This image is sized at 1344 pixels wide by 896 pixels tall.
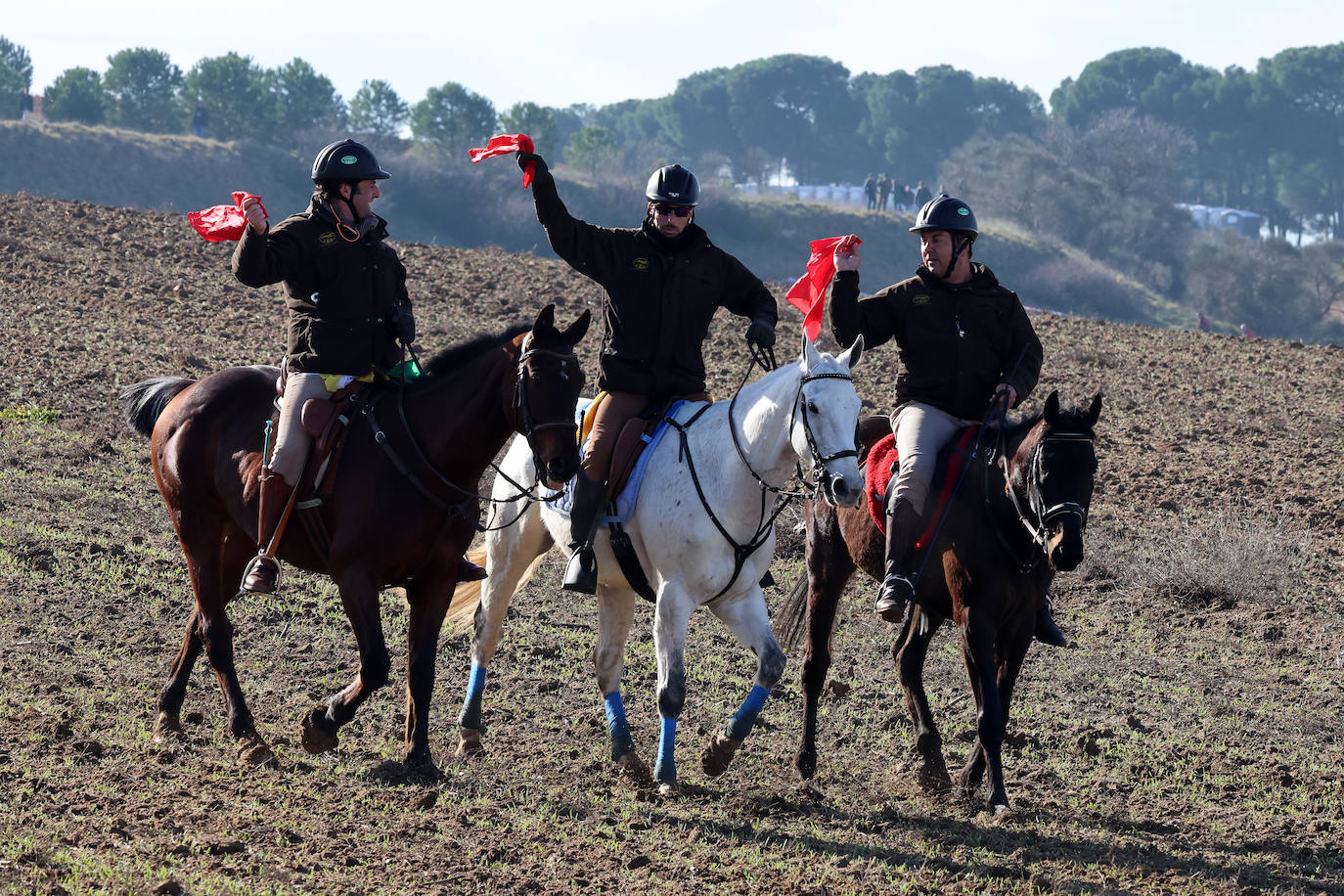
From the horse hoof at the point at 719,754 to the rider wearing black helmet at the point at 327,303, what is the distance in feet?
5.21

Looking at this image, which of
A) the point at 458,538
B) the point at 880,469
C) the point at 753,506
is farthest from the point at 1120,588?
the point at 458,538

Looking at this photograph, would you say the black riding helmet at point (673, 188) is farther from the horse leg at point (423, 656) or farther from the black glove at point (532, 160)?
the horse leg at point (423, 656)

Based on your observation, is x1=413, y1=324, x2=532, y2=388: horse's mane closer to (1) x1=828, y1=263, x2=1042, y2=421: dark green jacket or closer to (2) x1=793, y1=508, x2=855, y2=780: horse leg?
(1) x1=828, y1=263, x2=1042, y2=421: dark green jacket

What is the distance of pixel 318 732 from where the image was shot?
7.02 meters

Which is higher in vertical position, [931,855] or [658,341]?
[658,341]

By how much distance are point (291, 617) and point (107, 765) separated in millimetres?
3280

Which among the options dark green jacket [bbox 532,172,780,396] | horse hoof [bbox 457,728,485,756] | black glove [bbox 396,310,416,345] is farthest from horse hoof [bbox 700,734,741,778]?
black glove [bbox 396,310,416,345]

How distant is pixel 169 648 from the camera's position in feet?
30.6

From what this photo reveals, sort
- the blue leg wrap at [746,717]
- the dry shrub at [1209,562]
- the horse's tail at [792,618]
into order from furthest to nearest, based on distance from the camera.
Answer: the dry shrub at [1209,562]
the horse's tail at [792,618]
the blue leg wrap at [746,717]

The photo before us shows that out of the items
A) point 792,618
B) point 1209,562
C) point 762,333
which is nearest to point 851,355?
point 762,333

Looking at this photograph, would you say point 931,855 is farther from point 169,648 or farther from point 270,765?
point 169,648

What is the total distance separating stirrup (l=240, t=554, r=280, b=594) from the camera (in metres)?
7.13

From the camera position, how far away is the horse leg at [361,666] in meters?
6.85

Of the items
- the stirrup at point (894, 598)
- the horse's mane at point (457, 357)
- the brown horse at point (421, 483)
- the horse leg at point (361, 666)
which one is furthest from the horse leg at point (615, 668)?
the horse's mane at point (457, 357)
